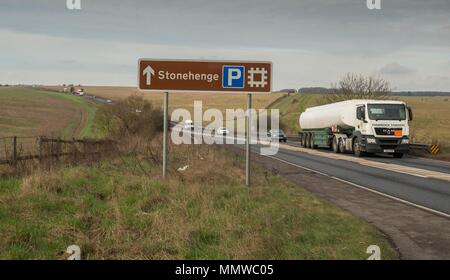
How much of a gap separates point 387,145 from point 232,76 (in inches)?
697

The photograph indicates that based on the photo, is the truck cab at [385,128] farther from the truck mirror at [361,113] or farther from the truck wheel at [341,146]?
the truck wheel at [341,146]

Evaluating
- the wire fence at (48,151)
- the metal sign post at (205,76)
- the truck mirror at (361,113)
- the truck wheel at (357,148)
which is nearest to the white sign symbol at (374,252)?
the metal sign post at (205,76)

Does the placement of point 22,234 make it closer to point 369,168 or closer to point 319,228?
point 319,228

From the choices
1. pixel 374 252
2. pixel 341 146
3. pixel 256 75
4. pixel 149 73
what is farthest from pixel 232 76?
pixel 341 146

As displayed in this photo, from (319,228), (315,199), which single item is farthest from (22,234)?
(315,199)

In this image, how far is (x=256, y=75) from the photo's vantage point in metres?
13.8

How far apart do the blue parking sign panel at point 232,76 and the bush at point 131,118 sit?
2252cm

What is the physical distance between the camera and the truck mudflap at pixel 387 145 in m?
28.8

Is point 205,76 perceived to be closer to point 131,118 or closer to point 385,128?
point 385,128

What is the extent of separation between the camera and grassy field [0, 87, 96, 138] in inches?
1851

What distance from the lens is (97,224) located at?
28.6ft

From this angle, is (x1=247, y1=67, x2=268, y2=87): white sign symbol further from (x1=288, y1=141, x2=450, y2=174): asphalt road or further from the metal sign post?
(x1=288, y1=141, x2=450, y2=174): asphalt road

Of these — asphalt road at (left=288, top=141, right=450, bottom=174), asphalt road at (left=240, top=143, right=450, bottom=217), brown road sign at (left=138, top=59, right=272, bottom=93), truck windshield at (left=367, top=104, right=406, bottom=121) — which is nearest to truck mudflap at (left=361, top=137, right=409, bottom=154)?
asphalt road at (left=288, top=141, right=450, bottom=174)
